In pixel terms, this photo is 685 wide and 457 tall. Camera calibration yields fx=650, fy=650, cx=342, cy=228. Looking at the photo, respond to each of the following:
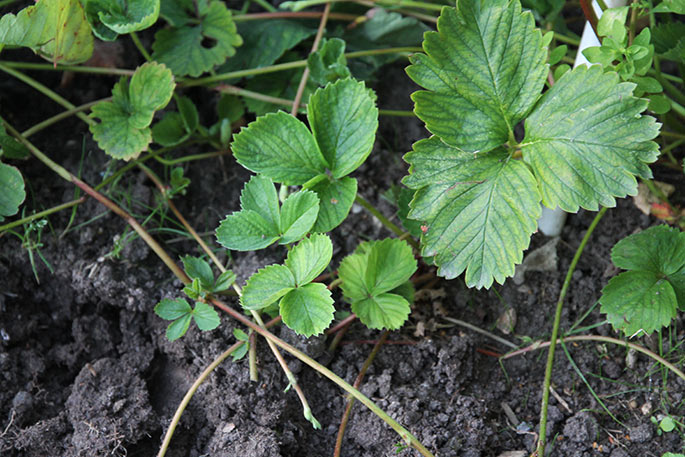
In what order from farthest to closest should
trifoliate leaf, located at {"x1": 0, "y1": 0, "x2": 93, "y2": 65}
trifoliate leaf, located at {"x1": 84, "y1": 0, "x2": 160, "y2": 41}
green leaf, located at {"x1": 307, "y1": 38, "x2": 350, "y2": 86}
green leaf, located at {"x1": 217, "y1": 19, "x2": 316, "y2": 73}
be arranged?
green leaf, located at {"x1": 217, "y1": 19, "x2": 316, "y2": 73} < green leaf, located at {"x1": 307, "y1": 38, "x2": 350, "y2": 86} < trifoliate leaf, located at {"x1": 84, "y1": 0, "x2": 160, "y2": 41} < trifoliate leaf, located at {"x1": 0, "y1": 0, "x2": 93, "y2": 65}

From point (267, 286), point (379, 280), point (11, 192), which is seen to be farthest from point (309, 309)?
point (11, 192)

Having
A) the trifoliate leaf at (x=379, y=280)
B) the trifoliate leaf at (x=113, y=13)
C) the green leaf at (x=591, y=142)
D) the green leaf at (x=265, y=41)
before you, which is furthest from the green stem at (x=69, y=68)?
the green leaf at (x=591, y=142)

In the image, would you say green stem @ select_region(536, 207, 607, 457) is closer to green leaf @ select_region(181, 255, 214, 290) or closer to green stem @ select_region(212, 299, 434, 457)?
green stem @ select_region(212, 299, 434, 457)

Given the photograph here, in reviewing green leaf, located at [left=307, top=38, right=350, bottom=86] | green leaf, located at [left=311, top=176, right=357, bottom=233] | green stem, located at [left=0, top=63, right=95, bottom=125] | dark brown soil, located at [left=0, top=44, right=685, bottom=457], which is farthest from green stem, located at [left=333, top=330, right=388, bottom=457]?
green stem, located at [left=0, top=63, right=95, bottom=125]

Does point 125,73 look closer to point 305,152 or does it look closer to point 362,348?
point 305,152

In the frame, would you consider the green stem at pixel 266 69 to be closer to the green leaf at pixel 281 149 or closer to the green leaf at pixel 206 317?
the green leaf at pixel 281 149

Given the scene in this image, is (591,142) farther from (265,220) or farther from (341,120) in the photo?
(265,220)
